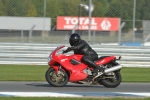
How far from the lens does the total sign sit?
20.2m

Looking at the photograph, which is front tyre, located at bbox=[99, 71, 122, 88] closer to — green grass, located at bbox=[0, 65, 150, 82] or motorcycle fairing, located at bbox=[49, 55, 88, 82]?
motorcycle fairing, located at bbox=[49, 55, 88, 82]

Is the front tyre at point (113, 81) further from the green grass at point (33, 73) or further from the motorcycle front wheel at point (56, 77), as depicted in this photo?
the green grass at point (33, 73)

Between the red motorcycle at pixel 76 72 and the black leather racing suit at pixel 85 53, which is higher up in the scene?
the black leather racing suit at pixel 85 53

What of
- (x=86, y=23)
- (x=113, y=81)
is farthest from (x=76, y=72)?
(x=86, y=23)

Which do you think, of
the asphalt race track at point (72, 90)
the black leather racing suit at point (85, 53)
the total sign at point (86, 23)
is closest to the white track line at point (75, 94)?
the asphalt race track at point (72, 90)

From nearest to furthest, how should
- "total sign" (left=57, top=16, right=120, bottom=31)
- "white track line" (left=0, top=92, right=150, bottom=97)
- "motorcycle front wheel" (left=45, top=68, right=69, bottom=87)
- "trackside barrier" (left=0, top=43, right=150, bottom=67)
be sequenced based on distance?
1. "white track line" (left=0, top=92, right=150, bottom=97)
2. "motorcycle front wheel" (left=45, top=68, right=69, bottom=87)
3. "trackside barrier" (left=0, top=43, right=150, bottom=67)
4. "total sign" (left=57, top=16, right=120, bottom=31)

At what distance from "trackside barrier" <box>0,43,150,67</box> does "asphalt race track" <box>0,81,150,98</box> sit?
19.0 feet

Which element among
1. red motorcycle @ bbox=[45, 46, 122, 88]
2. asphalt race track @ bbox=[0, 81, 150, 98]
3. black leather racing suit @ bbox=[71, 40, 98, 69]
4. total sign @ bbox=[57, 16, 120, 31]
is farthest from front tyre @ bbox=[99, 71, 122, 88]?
total sign @ bbox=[57, 16, 120, 31]

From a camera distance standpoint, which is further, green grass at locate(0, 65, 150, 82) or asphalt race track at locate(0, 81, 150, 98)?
green grass at locate(0, 65, 150, 82)

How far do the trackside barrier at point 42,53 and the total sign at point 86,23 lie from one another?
139cm

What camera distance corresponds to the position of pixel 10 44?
1895cm

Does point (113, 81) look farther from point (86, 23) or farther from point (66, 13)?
point (86, 23)

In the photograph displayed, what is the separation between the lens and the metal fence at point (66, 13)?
19.4 meters

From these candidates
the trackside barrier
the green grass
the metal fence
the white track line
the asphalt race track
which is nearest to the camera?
the white track line
